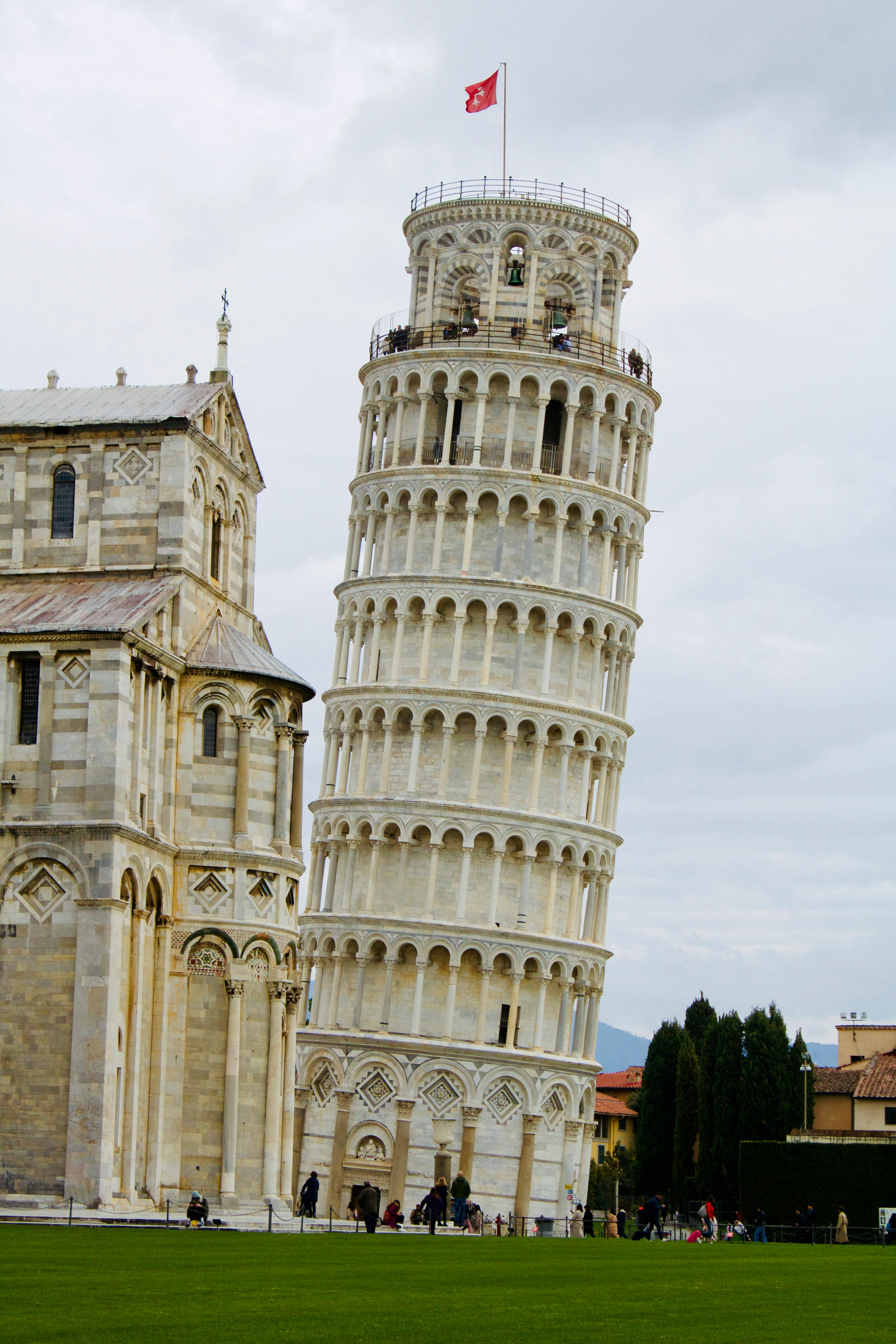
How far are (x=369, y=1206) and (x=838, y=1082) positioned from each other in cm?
5279

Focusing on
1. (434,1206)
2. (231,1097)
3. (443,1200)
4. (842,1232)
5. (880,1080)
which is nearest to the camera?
(231,1097)

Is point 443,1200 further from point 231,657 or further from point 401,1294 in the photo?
point 401,1294

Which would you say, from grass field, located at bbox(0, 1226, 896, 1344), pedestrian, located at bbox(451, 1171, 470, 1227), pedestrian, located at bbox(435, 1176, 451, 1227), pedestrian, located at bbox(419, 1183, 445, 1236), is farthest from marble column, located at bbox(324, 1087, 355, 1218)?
grass field, located at bbox(0, 1226, 896, 1344)

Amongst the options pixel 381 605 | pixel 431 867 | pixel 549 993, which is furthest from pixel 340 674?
pixel 549 993

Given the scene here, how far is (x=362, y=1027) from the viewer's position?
78438mm

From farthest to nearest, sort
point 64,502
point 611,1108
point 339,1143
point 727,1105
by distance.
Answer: point 611,1108, point 727,1105, point 339,1143, point 64,502

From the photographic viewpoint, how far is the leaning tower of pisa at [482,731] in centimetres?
7744

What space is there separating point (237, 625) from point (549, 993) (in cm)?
2839

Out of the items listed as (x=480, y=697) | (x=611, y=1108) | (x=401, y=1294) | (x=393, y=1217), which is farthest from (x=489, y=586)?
(x=611, y=1108)

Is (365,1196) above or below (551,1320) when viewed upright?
below

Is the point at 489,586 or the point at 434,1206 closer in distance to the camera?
the point at 434,1206

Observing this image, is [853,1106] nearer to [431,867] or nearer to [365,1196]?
[431,867]

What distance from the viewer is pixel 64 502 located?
5316 centimetres

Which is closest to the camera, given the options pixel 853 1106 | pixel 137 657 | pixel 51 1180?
pixel 51 1180
